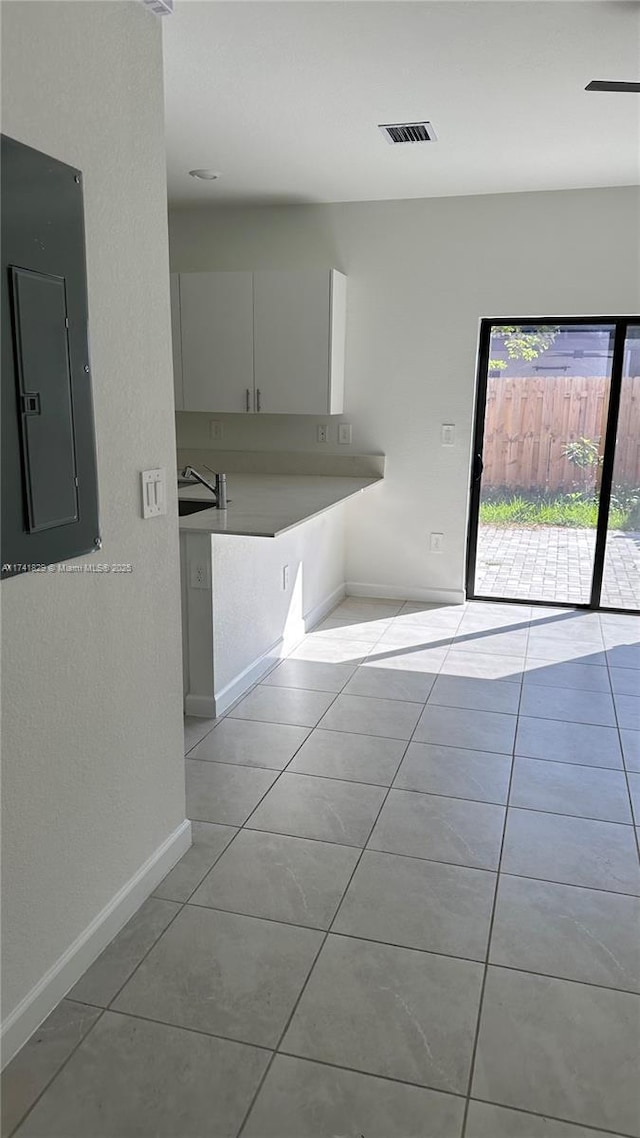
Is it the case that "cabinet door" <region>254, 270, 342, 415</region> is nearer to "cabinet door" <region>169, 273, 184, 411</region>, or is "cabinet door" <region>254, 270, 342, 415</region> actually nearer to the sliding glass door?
"cabinet door" <region>169, 273, 184, 411</region>

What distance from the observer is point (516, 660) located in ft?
13.4

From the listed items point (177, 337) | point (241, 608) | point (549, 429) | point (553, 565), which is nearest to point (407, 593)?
point (553, 565)

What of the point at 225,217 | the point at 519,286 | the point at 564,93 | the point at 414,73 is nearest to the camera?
the point at 414,73

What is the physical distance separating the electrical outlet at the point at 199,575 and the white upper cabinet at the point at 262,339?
1685 millimetres

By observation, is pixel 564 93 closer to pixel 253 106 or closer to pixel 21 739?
pixel 253 106

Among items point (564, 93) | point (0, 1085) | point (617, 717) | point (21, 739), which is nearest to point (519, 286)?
point (564, 93)

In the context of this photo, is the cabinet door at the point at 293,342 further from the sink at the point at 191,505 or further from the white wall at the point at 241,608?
the sink at the point at 191,505

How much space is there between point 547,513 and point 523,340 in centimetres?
104

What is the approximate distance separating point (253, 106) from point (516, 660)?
9.02 feet

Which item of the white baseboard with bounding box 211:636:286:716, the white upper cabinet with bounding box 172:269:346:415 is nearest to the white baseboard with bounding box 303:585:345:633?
the white baseboard with bounding box 211:636:286:716

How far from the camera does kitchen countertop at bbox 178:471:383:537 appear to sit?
311cm

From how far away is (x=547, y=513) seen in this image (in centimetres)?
492

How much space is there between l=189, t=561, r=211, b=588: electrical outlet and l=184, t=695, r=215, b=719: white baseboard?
18.8 inches

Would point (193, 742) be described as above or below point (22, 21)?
below
